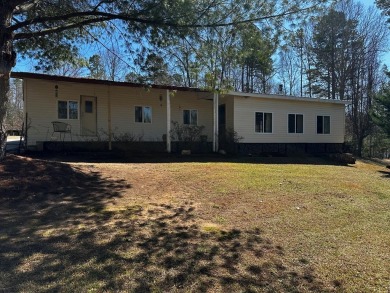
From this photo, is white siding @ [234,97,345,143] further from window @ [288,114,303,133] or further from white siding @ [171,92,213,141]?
white siding @ [171,92,213,141]

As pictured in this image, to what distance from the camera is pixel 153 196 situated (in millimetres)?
6465

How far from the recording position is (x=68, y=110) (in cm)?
1472

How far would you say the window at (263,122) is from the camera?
17.4 meters

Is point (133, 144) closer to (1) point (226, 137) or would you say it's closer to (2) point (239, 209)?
(1) point (226, 137)

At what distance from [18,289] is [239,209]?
3.79m

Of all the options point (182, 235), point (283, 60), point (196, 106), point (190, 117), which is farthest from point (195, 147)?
point (283, 60)

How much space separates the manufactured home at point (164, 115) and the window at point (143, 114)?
5 centimetres

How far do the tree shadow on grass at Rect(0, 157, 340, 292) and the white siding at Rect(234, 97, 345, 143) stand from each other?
11.7m

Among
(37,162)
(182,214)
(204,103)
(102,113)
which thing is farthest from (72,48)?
(204,103)

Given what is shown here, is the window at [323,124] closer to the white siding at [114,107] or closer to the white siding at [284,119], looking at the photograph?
the white siding at [284,119]

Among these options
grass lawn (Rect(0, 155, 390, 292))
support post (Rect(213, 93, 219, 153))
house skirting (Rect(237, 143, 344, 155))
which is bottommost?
grass lawn (Rect(0, 155, 390, 292))

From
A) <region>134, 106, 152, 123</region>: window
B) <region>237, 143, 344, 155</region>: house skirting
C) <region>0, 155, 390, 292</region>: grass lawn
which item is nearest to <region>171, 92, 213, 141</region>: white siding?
<region>134, 106, 152, 123</region>: window

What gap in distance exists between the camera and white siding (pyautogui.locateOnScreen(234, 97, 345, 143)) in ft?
55.5

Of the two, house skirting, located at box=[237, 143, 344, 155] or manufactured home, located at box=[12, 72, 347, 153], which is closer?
manufactured home, located at box=[12, 72, 347, 153]
